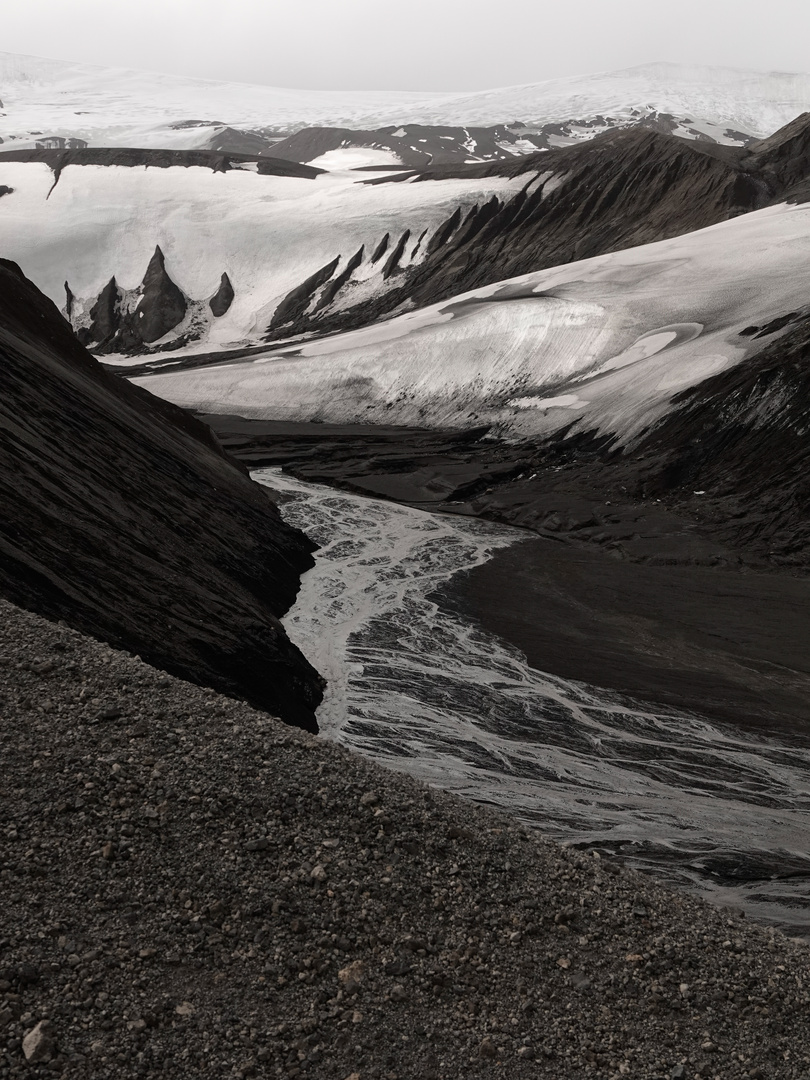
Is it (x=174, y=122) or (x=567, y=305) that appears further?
(x=174, y=122)

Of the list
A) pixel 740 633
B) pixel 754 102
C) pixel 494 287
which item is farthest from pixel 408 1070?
pixel 754 102

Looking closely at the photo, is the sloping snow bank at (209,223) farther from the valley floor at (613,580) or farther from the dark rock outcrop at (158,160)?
the valley floor at (613,580)

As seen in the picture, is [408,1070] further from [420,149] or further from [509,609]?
[420,149]

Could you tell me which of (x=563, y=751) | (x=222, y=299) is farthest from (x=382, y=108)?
(x=563, y=751)

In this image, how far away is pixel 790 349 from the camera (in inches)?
944

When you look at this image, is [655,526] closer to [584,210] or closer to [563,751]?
[563,751]

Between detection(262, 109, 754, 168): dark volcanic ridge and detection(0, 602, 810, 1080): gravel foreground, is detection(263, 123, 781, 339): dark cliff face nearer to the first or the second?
detection(0, 602, 810, 1080): gravel foreground

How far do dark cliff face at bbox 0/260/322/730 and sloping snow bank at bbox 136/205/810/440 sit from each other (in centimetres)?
1174

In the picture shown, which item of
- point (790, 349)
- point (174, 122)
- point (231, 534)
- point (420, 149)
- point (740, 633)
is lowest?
point (740, 633)

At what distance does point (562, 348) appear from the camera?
31266mm

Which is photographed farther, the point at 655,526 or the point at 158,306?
the point at 158,306

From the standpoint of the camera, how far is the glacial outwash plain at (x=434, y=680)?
4688 millimetres

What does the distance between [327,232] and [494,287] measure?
59.8 ft

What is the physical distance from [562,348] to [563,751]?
2182 cm
